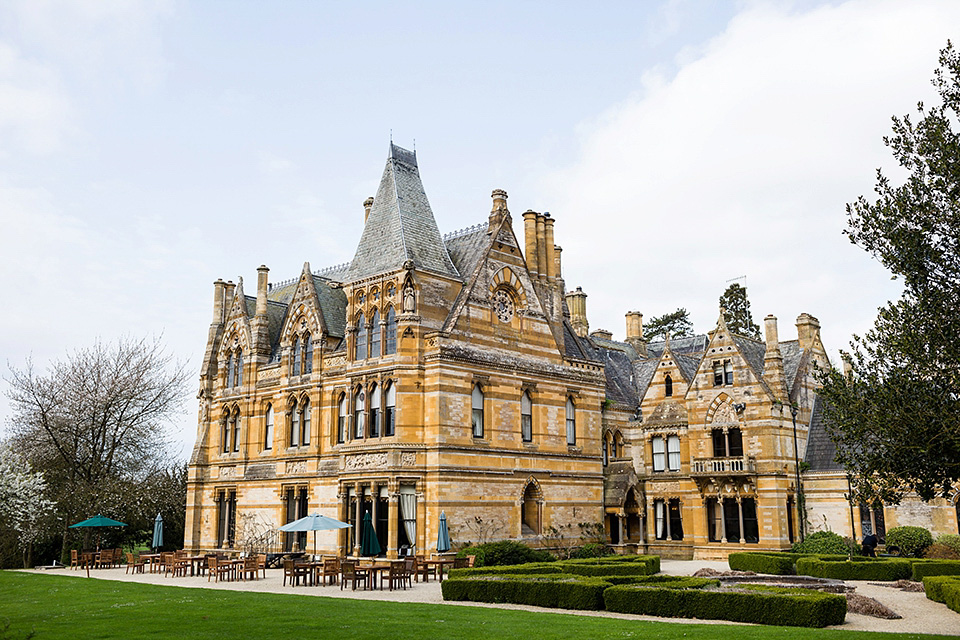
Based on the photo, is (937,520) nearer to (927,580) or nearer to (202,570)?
(927,580)

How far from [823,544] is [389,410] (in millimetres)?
19174

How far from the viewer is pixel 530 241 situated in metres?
44.7

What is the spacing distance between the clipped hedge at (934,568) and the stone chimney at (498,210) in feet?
72.8

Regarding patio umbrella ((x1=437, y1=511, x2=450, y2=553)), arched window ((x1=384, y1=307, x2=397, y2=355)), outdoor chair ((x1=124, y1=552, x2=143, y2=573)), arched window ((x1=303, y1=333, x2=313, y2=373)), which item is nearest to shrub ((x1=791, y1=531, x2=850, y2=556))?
patio umbrella ((x1=437, y1=511, x2=450, y2=553))

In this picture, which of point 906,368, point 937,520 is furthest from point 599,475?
point 906,368

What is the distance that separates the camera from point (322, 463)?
39.4 meters

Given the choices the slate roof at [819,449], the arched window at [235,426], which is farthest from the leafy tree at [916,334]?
the arched window at [235,426]

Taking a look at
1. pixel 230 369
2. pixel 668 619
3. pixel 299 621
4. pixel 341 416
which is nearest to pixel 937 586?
pixel 668 619

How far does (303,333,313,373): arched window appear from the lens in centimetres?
4159

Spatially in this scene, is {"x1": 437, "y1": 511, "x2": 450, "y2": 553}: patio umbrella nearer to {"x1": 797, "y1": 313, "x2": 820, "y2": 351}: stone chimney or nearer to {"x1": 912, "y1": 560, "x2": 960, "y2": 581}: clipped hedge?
{"x1": 912, "y1": 560, "x2": 960, "y2": 581}: clipped hedge

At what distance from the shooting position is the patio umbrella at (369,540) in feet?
104

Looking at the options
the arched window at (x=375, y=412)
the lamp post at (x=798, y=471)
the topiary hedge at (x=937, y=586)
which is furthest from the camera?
the lamp post at (x=798, y=471)

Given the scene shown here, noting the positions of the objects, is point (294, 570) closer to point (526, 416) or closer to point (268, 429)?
point (526, 416)

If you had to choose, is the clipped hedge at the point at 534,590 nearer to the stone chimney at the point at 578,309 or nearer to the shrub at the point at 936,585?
the shrub at the point at 936,585
